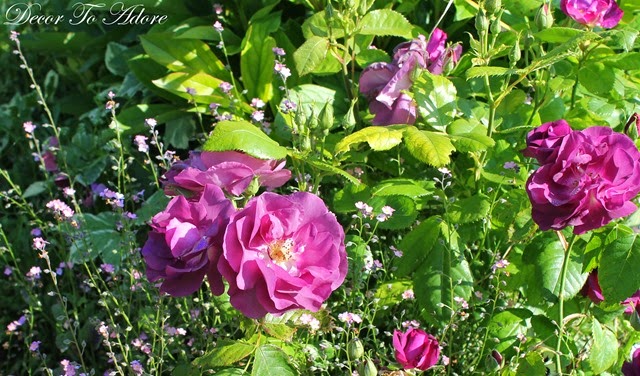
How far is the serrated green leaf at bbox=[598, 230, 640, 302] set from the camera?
1318 millimetres

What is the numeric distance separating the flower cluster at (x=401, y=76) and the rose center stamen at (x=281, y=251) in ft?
1.94

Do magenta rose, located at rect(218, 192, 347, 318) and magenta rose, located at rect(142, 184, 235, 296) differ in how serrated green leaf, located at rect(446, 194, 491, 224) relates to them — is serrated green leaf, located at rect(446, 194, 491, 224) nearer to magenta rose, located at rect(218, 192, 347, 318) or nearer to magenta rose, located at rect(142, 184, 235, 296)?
magenta rose, located at rect(218, 192, 347, 318)

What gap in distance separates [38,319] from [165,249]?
1.28 meters

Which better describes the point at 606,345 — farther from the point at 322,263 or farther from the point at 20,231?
the point at 20,231

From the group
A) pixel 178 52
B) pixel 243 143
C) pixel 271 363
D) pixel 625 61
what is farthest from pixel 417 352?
pixel 178 52

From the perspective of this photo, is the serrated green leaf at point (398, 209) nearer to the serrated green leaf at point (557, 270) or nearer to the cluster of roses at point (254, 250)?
the serrated green leaf at point (557, 270)

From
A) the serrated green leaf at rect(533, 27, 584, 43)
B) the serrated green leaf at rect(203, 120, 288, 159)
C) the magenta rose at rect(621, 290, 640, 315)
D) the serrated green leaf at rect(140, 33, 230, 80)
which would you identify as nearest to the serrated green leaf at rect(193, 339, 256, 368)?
the serrated green leaf at rect(203, 120, 288, 159)

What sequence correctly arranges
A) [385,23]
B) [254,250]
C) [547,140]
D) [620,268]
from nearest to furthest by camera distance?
1. [254,250]
2. [547,140]
3. [620,268]
4. [385,23]

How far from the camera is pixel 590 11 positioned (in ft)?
5.24

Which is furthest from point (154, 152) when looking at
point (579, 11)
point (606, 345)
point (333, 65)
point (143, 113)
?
point (606, 345)

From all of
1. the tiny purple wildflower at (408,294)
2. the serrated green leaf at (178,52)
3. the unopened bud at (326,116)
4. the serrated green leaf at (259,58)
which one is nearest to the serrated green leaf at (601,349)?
the tiny purple wildflower at (408,294)

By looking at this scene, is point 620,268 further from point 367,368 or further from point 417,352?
point 367,368

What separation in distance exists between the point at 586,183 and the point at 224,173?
1.75 feet

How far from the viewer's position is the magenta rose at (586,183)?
1155mm
